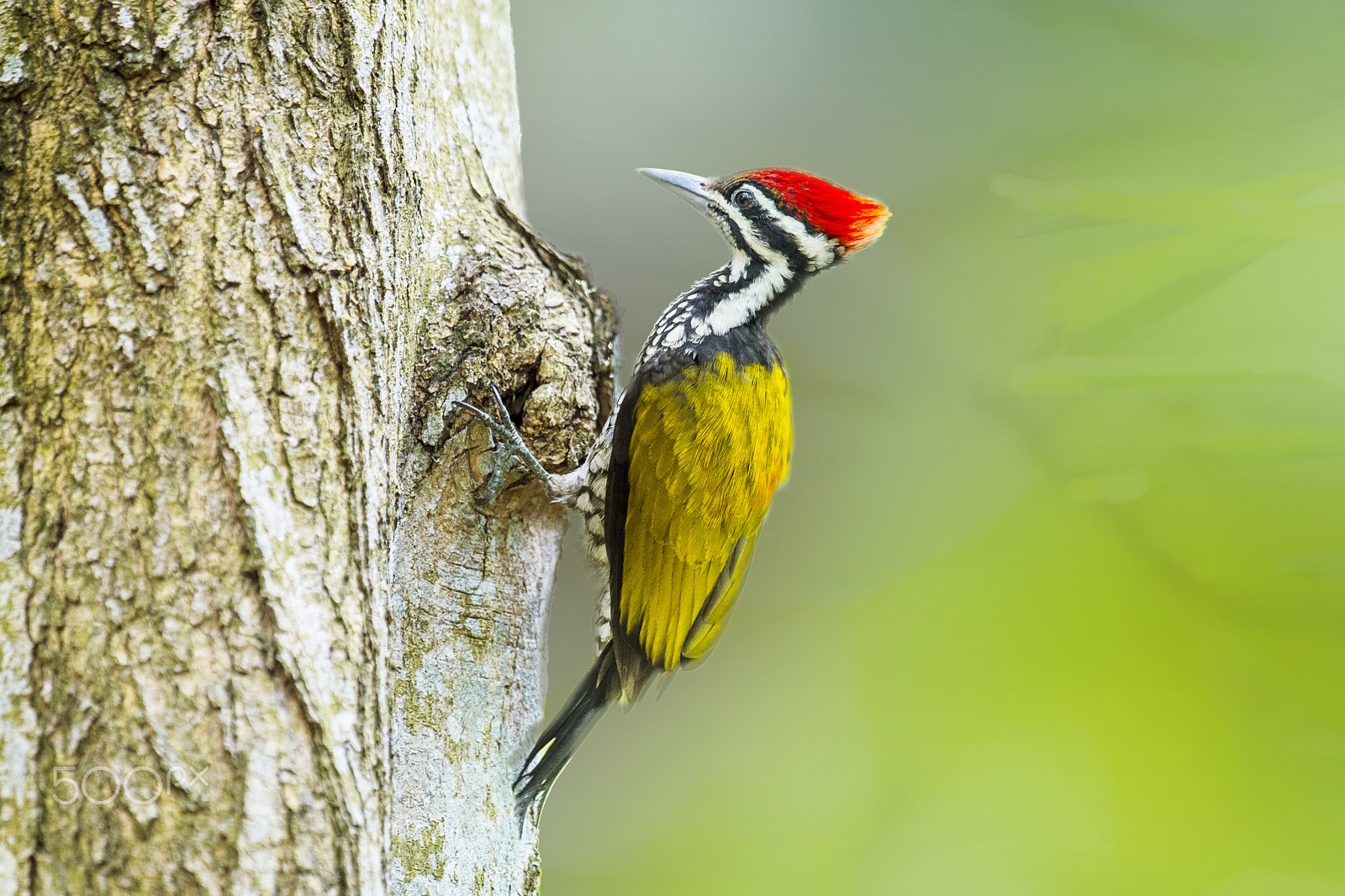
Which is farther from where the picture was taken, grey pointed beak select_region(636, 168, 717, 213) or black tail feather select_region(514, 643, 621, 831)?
grey pointed beak select_region(636, 168, 717, 213)

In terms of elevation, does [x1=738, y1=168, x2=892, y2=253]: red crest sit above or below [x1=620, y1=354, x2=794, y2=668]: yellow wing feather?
above

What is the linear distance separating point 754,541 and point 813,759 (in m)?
1.70

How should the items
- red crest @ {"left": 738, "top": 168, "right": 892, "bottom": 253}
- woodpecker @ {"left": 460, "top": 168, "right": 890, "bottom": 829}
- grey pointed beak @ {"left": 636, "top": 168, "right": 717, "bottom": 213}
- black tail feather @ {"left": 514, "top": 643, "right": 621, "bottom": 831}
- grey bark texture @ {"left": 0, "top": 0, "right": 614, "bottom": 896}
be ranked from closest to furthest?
grey bark texture @ {"left": 0, "top": 0, "right": 614, "bottom": 896} → black tail feather @ {"left": 514, "top": 643, "right": 621, "bottom": 831} → woodpecker @ {"left": 460, "top": 168, "right": 890, "bottom": 829} → red crest @ {"left": 738, "top": 168, "right": 892, "bottom": 253} → grey pointed beak @ {"left": 636, "top": 168, "right": 717, "bottom": 213}

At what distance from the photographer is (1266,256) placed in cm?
284

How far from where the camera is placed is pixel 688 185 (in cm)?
299

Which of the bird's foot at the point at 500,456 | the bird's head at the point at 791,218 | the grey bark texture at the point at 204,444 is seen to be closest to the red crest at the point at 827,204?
the bird's head at the point at 791,218

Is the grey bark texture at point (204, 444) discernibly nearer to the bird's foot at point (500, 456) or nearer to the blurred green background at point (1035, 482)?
the bird's foot at point (500, 456)

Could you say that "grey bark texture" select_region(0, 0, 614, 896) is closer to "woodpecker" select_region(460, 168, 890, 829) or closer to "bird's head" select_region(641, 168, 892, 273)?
"woodpecker" select_region(460, 168, 890, 829)

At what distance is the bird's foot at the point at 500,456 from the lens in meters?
1.96

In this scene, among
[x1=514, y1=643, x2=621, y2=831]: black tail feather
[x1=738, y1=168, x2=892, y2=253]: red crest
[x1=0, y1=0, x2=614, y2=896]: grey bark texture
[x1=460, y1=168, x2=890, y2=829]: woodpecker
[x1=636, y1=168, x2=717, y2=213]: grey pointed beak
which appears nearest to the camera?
[x1=0, y1=0, x2=614, y2=896]: grey bark texture

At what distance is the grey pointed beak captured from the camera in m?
2.97

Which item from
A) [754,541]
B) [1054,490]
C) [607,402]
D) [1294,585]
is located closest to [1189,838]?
[1294,585]

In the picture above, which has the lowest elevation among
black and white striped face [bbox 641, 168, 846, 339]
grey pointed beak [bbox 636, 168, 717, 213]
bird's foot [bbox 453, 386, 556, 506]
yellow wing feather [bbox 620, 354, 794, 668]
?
yellow wing feather [bbox 620, 354, 794, 668]

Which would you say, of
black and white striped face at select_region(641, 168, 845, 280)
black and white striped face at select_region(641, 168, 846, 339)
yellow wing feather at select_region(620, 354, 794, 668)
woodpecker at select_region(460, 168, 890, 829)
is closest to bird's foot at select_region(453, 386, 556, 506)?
woodpecker at select_region(460, 168, 890, 829)
